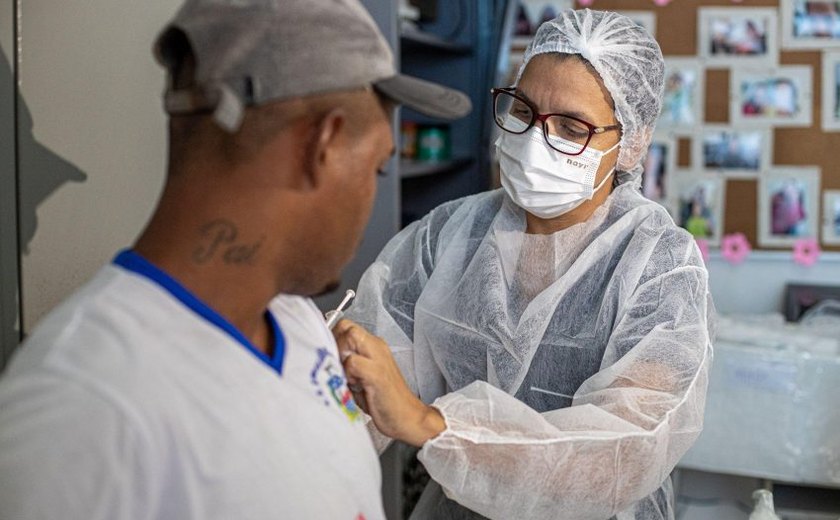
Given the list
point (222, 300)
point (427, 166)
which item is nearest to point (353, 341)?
point (222, 300)

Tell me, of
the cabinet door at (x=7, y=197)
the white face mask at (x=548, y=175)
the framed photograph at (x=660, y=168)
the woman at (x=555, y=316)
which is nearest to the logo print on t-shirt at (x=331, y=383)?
the woman at (x=555, y=316)

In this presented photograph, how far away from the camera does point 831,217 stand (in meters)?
3.23

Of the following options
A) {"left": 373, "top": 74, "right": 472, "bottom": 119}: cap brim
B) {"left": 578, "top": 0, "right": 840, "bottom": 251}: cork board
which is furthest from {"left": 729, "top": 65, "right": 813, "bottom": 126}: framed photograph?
{"left": 373, "top": 74, "right": 472, "bottom": 119}: cap brim

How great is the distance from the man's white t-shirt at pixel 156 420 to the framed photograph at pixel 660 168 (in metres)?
2.71

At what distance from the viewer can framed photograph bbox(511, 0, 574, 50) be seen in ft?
11.0

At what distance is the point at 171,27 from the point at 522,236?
32.4 inches

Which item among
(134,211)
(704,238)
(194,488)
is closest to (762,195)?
(704,238)

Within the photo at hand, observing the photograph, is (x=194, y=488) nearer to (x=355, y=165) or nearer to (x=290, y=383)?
(x=290, y=383)

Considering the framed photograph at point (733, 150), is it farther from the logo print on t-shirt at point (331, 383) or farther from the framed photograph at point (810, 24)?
the logo print on t-shirt at point (331, 383)

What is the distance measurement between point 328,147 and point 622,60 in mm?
774

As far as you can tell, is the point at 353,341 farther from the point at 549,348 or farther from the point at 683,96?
the point at 683,96

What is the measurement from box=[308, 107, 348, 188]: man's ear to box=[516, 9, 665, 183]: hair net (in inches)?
28.1

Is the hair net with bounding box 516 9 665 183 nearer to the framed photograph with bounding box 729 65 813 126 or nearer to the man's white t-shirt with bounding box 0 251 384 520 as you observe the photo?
the man's white t-shirt with bounding box 0 251 384 520

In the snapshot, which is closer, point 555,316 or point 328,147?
point 328,147
